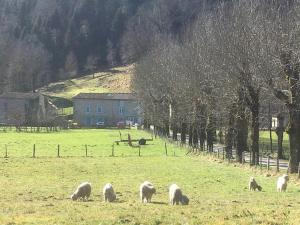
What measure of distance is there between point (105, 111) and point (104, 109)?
81cm

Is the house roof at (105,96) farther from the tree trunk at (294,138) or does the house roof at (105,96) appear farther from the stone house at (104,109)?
the tree trunk at (294,138)

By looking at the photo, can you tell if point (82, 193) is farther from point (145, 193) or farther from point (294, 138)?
point (294, 138)

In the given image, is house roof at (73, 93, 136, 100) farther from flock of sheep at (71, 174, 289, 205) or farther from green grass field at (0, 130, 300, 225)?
flock of sheep at (71, 174, 289, 205)

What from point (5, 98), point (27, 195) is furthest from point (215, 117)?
point (5, 98)

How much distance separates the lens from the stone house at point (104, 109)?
15612cm

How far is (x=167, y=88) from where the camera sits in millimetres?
81250

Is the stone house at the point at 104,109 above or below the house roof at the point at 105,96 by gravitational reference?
below

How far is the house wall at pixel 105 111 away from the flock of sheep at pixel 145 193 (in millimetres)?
130347

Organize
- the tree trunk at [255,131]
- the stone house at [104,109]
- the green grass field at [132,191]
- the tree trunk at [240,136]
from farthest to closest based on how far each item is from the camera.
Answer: the stone house at [104,109] → the tree trunk at [240,136] → the tree trunk at [255,131] → the green grass field at [132,191]

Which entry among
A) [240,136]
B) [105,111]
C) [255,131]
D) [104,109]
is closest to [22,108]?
[104,109]

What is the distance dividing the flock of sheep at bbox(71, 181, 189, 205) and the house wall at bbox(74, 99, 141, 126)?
130 metres

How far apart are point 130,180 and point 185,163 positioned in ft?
48.4

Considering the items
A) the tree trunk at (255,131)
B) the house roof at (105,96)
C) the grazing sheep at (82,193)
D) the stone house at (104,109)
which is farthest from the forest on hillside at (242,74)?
the house roof at (105,96)

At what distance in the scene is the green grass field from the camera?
55.0 feet
